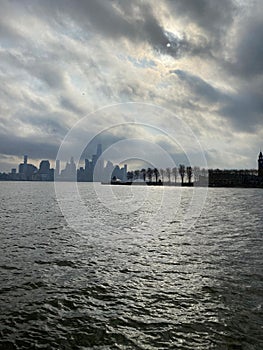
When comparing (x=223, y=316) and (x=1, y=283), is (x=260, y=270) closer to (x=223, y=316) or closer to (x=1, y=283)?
(x=223, y=316)

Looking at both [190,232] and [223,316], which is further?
[190,232]

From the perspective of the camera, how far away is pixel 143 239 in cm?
2866

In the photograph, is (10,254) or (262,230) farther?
(262,230)

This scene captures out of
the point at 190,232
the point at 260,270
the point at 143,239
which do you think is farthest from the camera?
the point at 190,232

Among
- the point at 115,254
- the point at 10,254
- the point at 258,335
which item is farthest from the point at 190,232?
the point at 258,335

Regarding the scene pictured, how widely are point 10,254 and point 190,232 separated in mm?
21118

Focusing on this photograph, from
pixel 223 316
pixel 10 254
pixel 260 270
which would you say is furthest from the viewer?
pixel 10 254

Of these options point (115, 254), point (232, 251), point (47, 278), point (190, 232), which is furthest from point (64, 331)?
point (190, 232)

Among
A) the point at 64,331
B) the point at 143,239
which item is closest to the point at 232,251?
the point at 143,239

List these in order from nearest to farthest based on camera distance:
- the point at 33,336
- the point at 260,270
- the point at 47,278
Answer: the point at 33,336
the point at 47,278
the point at 260,270

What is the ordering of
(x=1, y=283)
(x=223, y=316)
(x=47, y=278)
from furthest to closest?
(x=47, y=278)
(x=1, y=283)
(x=223, y=316)

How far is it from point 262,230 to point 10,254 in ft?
99.5

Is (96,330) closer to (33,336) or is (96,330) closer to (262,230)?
(33,336)

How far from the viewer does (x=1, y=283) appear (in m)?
15.1
